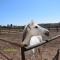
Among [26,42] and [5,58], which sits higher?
[26,42]

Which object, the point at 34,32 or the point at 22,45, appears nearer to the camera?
the point at 22,45

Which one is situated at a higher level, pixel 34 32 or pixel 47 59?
pixel 34 32

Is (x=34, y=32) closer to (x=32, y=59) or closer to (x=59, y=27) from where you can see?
(x=32, y=59)

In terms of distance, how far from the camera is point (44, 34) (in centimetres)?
118

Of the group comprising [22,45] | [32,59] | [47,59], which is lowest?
[47,59]

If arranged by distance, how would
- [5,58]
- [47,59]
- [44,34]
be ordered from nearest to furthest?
[44,34] → [5,58] → [47,59]

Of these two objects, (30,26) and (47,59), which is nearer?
(30,26)

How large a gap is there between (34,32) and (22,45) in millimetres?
221

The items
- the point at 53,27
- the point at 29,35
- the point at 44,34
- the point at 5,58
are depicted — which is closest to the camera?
the point at 29,35

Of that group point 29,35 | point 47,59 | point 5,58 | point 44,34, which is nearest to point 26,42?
point 29,35

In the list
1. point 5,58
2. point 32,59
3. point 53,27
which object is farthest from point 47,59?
point 53,27

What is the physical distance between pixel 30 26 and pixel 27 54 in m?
0.19

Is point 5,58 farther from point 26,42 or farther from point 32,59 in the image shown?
point 26,42

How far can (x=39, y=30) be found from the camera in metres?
1.21
